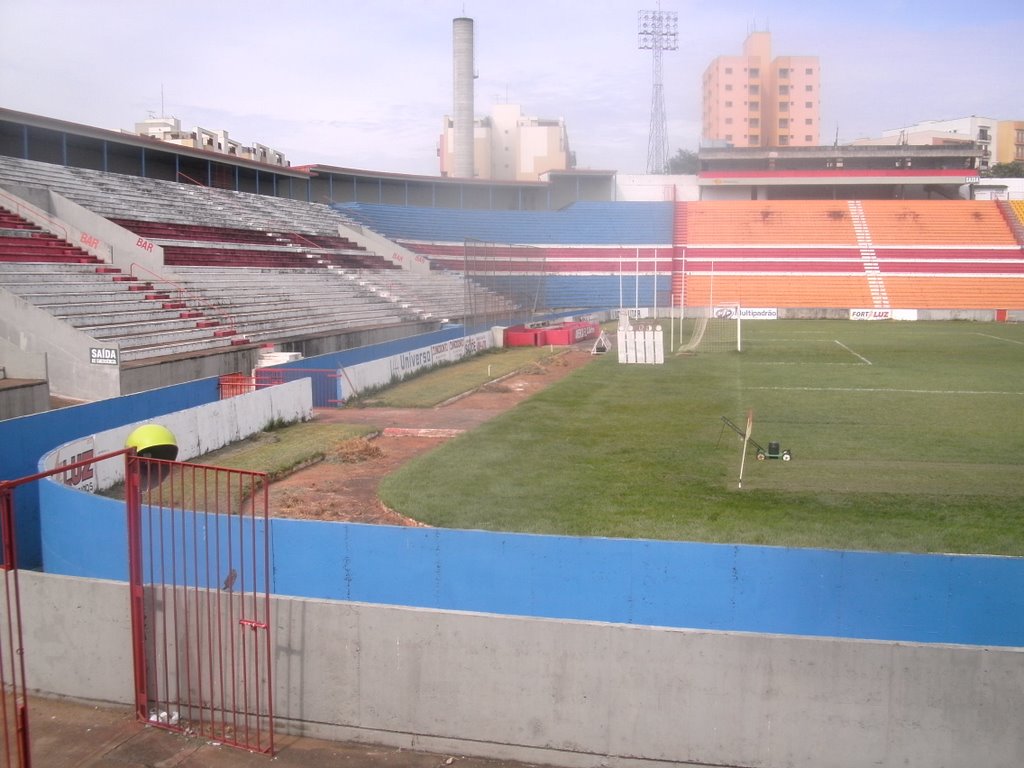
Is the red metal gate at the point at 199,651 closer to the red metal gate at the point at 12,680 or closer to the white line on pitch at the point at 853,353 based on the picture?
the red metal gate at the point at 12,680

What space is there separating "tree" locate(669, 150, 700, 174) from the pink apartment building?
32.3ft

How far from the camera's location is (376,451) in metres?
17.3

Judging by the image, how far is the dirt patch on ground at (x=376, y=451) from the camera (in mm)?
13266

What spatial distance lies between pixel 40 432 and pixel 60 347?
832 cm

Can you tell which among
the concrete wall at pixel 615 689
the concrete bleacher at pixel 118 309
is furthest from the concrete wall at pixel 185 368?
the concrete wall at pixel 615 689

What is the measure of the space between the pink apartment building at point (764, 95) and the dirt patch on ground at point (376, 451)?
85.1m

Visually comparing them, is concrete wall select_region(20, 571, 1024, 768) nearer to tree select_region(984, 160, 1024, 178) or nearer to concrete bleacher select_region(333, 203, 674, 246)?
concrete bleacher select_region(333, 203, 674, 246)

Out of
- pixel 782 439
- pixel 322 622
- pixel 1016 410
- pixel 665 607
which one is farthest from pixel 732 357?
pixel 322 622

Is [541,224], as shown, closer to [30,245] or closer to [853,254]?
[853,254]

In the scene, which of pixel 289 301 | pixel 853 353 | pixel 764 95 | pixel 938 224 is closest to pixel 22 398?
pixel 289 301

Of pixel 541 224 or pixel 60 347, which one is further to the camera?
pixel 541 224

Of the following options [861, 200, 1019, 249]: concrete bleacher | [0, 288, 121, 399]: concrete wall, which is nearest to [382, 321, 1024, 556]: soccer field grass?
[0, 288, 121, 399]: concrete wall

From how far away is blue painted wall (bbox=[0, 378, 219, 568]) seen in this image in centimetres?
1179

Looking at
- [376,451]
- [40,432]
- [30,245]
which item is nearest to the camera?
[40,432]
